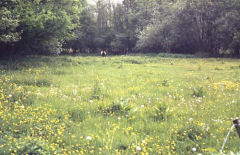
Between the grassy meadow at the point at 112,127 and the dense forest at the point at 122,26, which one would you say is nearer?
the grassy meadow at the point at 112,127

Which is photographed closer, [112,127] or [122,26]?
[112,127]

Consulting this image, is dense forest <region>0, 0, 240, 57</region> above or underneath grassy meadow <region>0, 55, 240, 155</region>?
above

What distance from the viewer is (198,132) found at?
19.1 feet

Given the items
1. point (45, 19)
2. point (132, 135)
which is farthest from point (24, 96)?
point (45, 19)

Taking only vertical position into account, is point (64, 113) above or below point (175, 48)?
below

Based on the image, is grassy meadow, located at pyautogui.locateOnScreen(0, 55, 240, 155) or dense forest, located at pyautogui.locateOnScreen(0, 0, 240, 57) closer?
grassy meadow, located at pyautogui.locateOnScreen(0, 55, 240, 155)

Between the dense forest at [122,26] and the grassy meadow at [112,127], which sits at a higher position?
the dense forest at [122,26]

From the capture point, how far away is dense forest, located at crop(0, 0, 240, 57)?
21047 mm

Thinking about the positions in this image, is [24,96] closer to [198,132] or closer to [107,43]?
[198,132]

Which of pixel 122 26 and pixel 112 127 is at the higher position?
pixel 122 26

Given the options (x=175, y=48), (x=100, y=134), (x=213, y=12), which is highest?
(x=213, y=12)

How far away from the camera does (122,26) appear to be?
77.3 meters

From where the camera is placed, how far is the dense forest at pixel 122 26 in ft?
69.1

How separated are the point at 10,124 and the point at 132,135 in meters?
3.15
